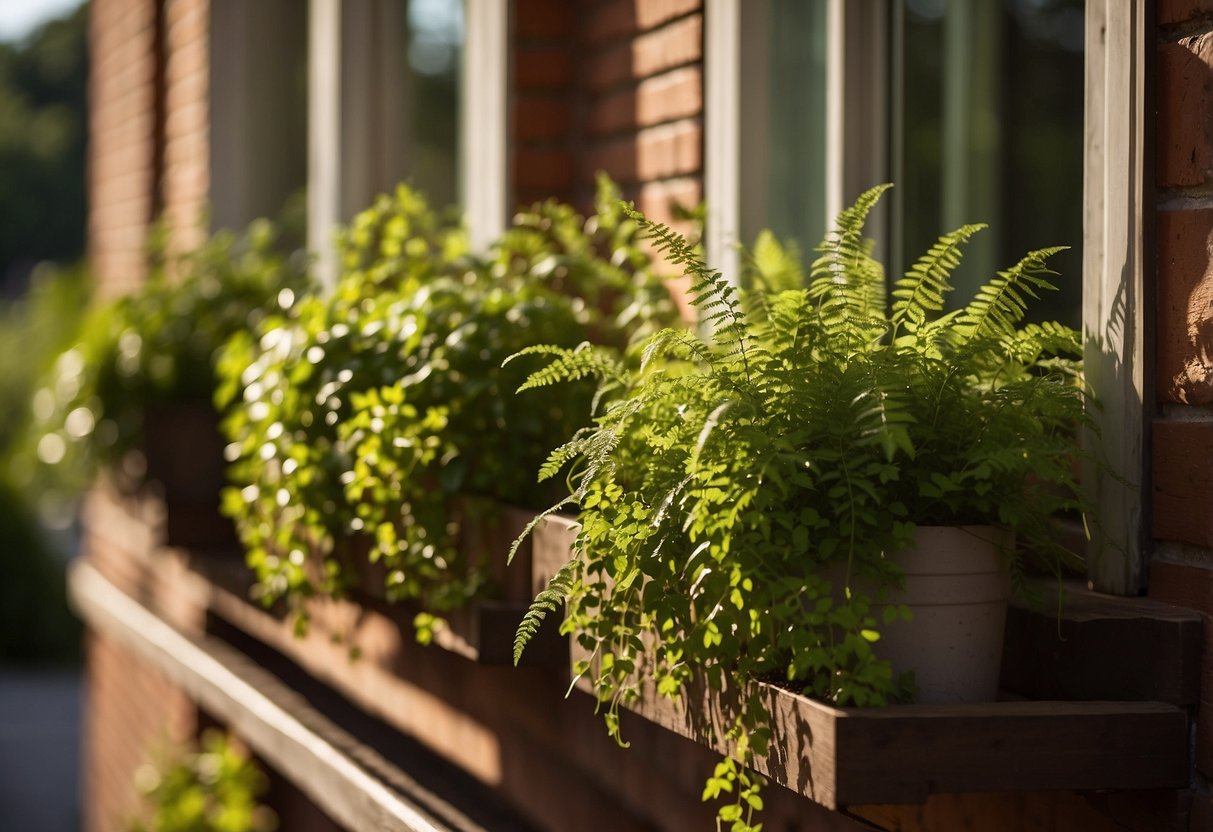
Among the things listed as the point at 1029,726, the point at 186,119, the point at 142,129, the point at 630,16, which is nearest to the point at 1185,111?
the point at 1029,726

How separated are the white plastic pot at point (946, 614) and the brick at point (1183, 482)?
0.18 m

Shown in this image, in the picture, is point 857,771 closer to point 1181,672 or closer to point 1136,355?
point 1181,672

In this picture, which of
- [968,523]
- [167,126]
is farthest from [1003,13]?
[167,126]

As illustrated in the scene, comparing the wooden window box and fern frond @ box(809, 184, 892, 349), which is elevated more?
fern frond @ box(809, 184, 892, 349)

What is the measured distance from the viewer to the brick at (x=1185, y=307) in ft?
4.51

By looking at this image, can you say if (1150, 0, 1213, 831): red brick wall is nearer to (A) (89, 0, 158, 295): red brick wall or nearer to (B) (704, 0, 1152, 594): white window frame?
(B) (704, 0, 1152, 594): white window frame

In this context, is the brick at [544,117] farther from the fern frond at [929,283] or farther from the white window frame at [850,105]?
the fern frond at [929,283]

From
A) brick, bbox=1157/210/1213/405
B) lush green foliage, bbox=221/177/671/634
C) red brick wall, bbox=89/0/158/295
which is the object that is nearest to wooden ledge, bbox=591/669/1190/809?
brick, bbox=1157/210/1213/405

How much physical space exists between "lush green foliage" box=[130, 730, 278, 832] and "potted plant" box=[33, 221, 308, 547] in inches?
34.3

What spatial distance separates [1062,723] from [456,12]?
253 cm

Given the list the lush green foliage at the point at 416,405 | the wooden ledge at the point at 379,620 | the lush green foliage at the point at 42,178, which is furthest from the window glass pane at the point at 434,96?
the lush green foliage at the point at 42,178

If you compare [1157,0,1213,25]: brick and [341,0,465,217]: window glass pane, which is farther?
[341,0,465,217]: window glass pane

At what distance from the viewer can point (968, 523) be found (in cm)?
141

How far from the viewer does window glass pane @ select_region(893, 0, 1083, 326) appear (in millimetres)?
1845
